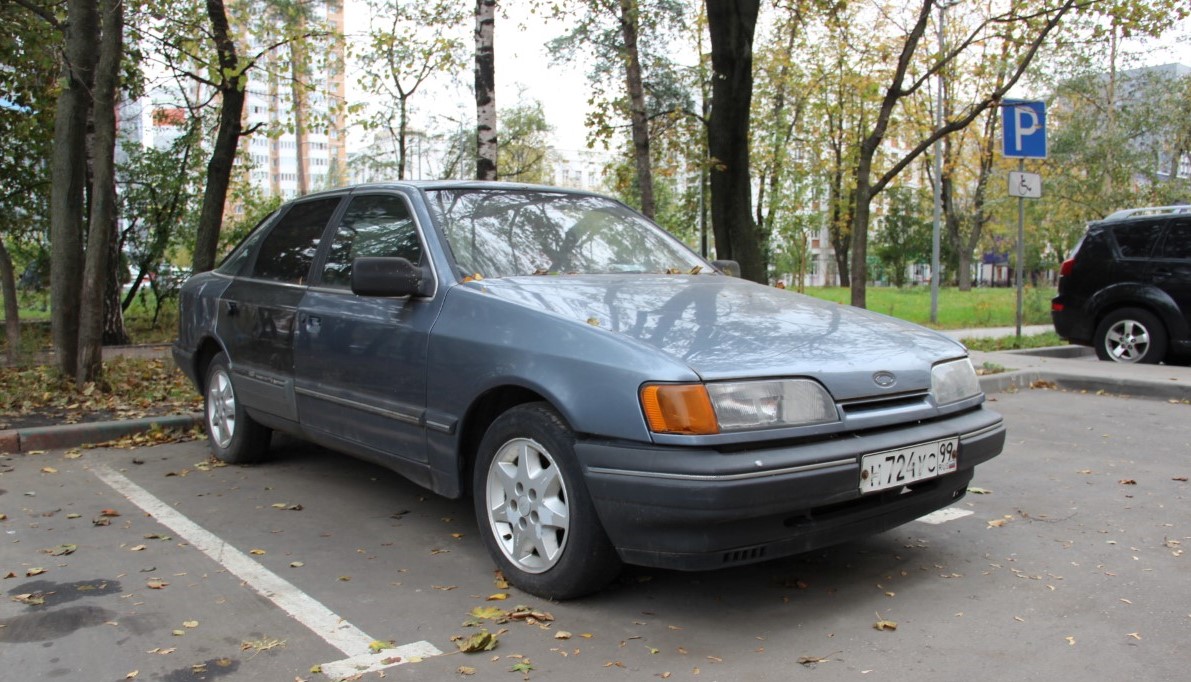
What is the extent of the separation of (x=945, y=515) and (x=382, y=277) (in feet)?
10.1

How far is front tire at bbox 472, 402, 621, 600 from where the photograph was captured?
11.0 feet

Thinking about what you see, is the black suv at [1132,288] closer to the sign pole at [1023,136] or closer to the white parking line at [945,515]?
the sign pole at [1023,136]

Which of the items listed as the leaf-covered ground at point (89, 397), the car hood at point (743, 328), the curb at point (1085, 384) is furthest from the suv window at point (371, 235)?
the curb at point (1085, 384)

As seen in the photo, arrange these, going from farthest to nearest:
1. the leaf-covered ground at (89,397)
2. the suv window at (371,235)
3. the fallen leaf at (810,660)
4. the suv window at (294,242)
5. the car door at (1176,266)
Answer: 1. the car door at (1176,266)
2. the leaf-covered ground at (89,397)
3. the suv window at (294,242)
4. the suv window at (371,235)
5. the fallen leaf at (810,660)

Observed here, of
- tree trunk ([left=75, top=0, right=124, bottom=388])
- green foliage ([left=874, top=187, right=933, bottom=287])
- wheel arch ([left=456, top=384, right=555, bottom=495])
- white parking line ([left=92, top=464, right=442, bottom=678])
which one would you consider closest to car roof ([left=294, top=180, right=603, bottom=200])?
wheel arch ([left=456, top=384, right=555, bottom=495])

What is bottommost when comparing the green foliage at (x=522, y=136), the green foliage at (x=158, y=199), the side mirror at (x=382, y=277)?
the side mirror at (x=382, y=277)

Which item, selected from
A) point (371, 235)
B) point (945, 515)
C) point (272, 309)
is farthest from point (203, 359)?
point (945, 515)

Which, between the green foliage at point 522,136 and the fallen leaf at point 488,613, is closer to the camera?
the fallen leaf at point 488,613

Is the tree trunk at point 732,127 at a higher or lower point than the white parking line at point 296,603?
higher

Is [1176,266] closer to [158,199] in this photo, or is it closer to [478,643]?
[478,643]

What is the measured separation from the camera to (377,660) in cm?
305

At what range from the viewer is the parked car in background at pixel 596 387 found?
3.12 meters

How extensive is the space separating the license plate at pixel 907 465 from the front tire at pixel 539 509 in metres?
0.96

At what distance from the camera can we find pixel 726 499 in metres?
3.00
